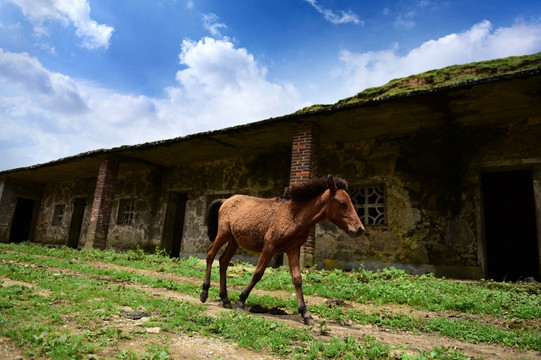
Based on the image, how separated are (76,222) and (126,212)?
436 cm

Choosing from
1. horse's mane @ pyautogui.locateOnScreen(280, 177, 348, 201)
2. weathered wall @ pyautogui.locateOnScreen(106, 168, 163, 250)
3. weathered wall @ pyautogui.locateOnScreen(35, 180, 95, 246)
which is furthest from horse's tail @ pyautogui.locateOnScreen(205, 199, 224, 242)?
weathered wall @ pyautogui.locateOnScreen(35, 180, 95, 246)

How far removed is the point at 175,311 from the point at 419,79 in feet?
32.9

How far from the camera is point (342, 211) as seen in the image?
4.20 metres

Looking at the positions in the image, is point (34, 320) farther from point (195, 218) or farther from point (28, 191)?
point (28, 191)

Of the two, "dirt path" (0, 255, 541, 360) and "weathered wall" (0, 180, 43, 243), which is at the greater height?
"weathered wall" (0, 180, 43, 243)

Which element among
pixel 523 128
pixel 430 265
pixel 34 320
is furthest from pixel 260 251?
pixel 523 128

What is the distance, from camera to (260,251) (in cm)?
464

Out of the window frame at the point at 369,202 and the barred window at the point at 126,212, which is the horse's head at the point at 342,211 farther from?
the barred window at the point at 126,212

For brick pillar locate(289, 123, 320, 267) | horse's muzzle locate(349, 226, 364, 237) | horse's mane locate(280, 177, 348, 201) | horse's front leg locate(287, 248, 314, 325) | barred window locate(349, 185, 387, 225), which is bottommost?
horse's front leg locate(287, 248, 314, 325)

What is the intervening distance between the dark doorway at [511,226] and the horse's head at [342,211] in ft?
28.1

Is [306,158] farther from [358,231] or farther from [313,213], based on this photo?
[358,231]

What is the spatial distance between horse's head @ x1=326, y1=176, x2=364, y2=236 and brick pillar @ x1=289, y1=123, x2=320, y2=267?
3.86m

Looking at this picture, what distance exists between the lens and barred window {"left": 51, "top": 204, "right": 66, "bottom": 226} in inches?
719

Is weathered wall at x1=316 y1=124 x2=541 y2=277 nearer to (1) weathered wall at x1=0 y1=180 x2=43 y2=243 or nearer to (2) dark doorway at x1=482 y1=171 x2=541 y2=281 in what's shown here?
(2) dark doorway at x1=482 y1=171 x2=541 y2=281
